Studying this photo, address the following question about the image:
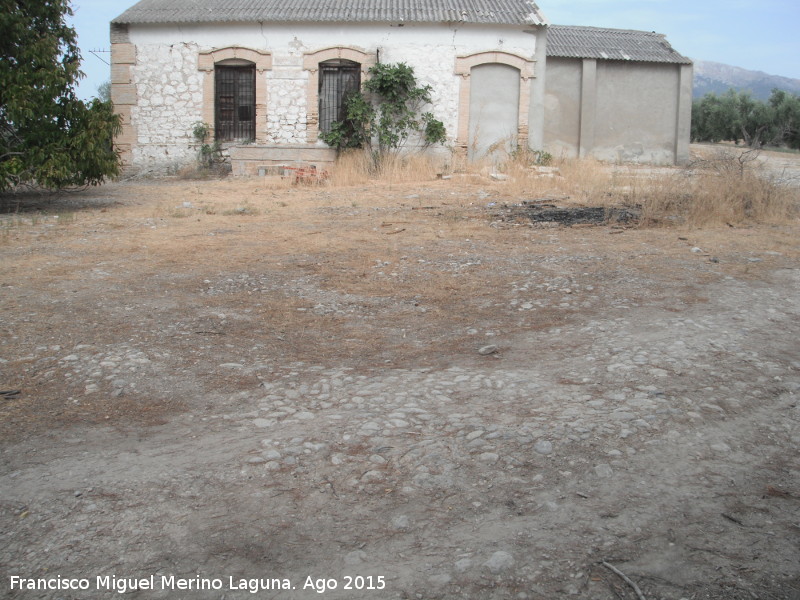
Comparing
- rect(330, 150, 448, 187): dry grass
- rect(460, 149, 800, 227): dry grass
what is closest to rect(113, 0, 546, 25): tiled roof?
rect(330, 150, 448, 187): dry grass

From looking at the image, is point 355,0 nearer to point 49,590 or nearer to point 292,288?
point 292,288

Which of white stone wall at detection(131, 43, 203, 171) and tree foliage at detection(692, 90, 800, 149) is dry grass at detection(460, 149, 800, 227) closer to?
white stone wall at detection(131, 43, 203, 171)

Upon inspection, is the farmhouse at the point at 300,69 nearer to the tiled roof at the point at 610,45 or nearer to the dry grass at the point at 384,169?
the dry grass at the point at 384,169

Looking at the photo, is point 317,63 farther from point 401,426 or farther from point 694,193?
point 401,426

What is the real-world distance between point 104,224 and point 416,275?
16.1ft

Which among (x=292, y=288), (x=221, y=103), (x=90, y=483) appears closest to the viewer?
(x=90, y=483)

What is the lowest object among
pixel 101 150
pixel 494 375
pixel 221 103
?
pixel 494 375

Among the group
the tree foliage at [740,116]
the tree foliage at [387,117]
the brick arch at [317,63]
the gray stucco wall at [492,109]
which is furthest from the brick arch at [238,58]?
the tree foliage at [740,116]

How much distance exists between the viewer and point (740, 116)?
109 ft

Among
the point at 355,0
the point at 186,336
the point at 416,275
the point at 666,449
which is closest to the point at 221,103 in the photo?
the point at 355,0

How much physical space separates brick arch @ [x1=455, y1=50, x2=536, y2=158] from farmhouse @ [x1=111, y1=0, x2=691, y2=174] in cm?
2

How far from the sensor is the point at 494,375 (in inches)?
157

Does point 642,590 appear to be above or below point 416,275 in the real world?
below

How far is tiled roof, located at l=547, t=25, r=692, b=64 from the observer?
1995cm
